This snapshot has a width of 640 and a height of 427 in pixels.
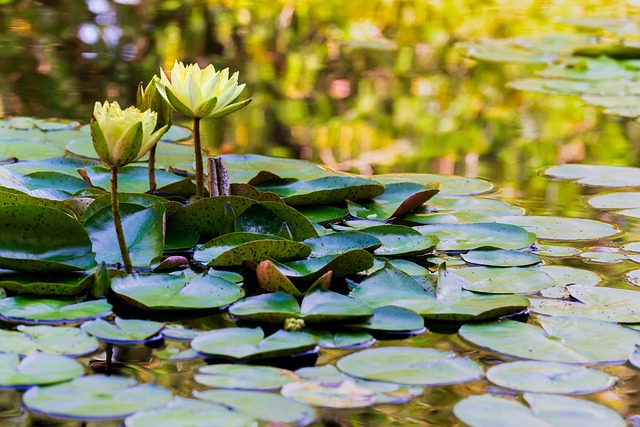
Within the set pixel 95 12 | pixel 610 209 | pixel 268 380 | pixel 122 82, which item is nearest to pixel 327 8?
pixel 95 12

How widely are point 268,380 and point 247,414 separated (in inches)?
3.8

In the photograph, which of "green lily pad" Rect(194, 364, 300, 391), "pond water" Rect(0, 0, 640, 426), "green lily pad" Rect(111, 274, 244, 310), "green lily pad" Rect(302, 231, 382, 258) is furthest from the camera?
"green lily pad" Rect(302, 231, 382, 258)

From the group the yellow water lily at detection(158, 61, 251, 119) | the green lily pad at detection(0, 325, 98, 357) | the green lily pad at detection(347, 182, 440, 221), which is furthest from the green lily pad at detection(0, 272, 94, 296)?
the green lily pad at detection(347, 182, 440, 221)

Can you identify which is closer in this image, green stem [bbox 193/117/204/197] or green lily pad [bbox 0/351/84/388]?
green lily pad [bbox 0/351/84/388]

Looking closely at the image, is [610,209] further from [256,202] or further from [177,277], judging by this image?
[177,277]

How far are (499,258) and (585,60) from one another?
2.80 metres

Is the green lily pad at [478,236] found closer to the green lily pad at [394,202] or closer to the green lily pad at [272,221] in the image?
the green lily pad at [394,202]

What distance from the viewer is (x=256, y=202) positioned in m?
1.70

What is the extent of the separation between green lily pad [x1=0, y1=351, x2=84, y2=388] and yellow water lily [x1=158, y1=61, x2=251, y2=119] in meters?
0.54

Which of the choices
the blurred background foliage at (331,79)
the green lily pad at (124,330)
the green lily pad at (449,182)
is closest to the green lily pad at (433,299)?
the green lily pad at (124,330)

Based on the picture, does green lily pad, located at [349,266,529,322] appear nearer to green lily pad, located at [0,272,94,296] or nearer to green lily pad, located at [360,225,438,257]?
green lily pad, located at [360,225,438,257]

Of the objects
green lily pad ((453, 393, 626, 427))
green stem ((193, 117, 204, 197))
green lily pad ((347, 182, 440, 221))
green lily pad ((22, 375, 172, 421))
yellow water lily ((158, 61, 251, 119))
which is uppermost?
yellow water lily ((158, 61, 251, 119))

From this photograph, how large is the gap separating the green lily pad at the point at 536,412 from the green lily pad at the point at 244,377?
0.23m

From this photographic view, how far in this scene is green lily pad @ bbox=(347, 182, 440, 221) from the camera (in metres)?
1.94
